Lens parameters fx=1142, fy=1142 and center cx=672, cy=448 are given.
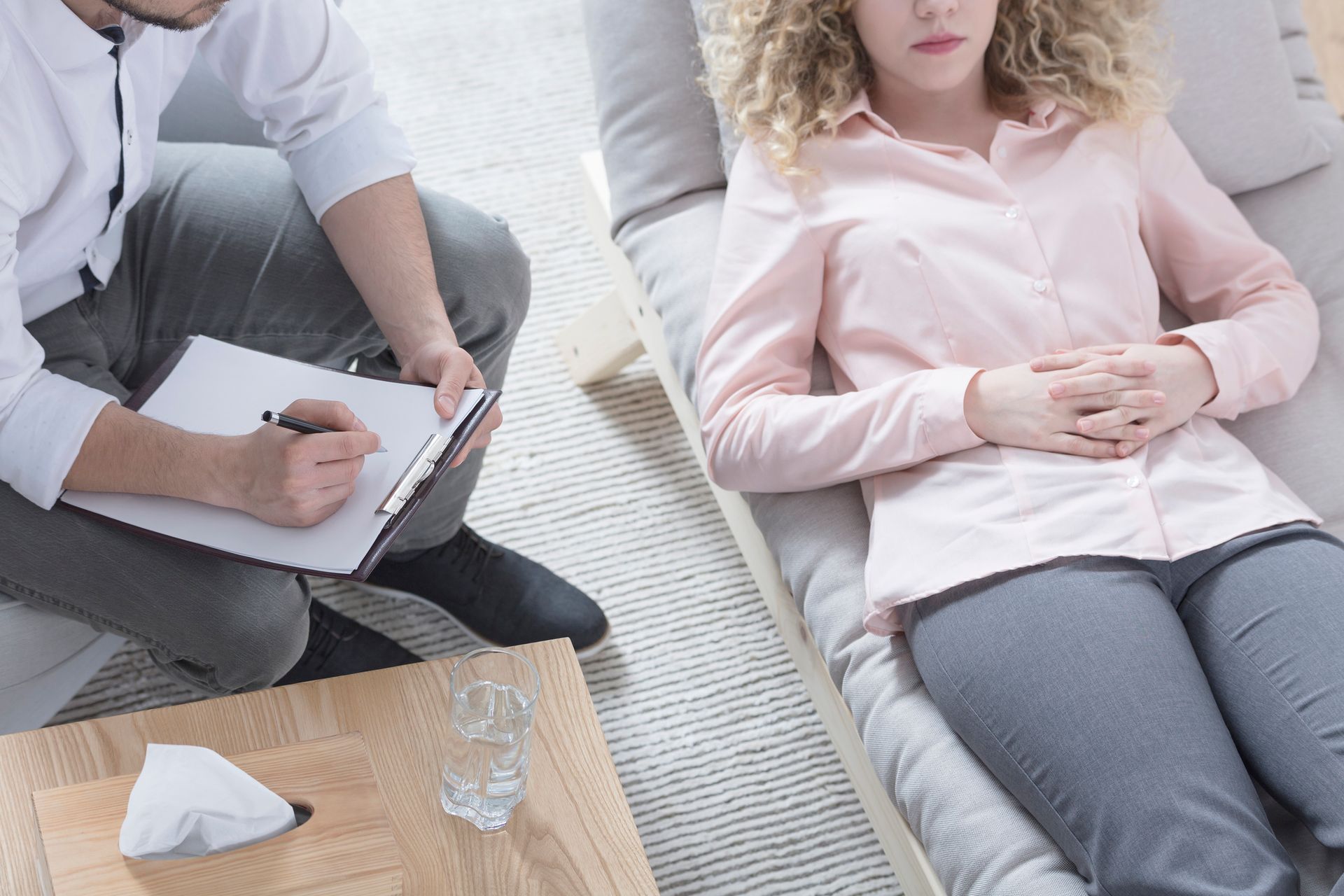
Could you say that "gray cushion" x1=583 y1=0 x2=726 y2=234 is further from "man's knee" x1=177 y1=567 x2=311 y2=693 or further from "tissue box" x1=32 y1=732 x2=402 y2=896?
"tissue box" x1=32 y1=732 x2=402 y2=896

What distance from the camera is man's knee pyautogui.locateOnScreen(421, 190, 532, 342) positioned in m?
1.28

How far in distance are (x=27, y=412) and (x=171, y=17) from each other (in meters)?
0.36

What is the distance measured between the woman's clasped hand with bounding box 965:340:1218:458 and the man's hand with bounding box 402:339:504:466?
48cm

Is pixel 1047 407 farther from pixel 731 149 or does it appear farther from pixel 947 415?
pixel 731 149

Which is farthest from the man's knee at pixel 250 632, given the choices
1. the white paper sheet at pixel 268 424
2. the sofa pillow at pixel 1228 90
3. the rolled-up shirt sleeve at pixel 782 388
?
A: the sofa pillow at pixel 1228 90

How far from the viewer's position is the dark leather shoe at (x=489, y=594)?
148cm

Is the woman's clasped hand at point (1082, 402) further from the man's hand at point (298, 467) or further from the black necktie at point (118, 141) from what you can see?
the black necktie at point (118, 141)

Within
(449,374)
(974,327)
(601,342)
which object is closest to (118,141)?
(449,374)

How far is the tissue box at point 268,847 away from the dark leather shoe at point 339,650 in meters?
0.53

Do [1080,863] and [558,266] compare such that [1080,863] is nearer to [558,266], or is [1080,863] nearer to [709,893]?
[709,893]

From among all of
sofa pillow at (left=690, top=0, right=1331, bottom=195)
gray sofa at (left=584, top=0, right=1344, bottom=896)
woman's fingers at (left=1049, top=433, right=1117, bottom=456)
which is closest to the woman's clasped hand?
woman's fingers at (left=1049, top=433, right=1117, bottom=456)

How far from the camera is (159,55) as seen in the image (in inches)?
44.8

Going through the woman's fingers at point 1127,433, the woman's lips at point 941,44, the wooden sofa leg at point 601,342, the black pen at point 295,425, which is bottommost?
the wooden sofa leg at point 601,342

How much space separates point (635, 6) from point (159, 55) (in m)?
0.59
